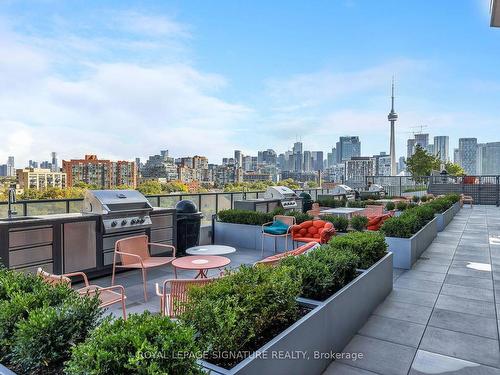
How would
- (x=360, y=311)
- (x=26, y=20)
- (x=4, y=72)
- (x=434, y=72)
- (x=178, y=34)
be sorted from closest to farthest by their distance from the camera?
1. (x=360, y=311)
2. (x=26, y=20)
3. (x=178, y=34)
4. (x=4, y=72)
5. (x=434, y=72)

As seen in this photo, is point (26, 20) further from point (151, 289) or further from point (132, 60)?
point (151, 289)

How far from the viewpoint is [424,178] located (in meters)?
24.0

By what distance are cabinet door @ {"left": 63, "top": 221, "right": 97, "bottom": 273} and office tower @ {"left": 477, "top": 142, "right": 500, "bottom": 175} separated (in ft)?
272

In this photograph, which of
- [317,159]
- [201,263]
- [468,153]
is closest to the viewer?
[201,263]

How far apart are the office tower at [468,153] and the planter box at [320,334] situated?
300 feet

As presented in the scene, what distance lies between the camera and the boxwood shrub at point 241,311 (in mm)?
1857

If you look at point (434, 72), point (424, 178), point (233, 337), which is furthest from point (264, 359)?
point (424, 178)

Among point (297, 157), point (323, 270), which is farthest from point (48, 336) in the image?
point (297, 157)

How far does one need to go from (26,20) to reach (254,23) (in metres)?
7.45

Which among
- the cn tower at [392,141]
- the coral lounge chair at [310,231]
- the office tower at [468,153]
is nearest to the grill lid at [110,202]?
the coral lounge chair at [310,231]

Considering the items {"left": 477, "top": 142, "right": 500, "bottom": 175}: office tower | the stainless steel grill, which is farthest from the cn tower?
the stainless steel grill

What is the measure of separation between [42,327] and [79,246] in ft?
12.8

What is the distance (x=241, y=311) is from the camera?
2.01 m

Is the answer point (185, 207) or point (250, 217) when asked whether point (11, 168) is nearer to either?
point (185, 207)
